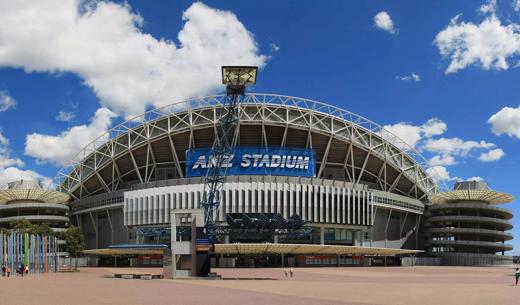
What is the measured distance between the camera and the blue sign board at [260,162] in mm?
129875

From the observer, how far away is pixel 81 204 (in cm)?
14712

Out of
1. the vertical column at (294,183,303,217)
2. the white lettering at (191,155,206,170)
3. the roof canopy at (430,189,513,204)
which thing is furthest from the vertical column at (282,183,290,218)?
the roof canopy at (430,189,513,204)

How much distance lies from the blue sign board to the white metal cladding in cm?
622

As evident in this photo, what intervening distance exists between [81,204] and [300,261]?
6096 centimetres

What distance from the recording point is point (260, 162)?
5128 inches

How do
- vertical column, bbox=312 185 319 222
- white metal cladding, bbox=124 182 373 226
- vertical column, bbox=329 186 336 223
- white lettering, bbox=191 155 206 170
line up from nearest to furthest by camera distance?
1. white metal cladding, bbox=124 182 373 226
2. vertical column, bbox=312 185 319 222
3. vertical column, bbox=329 186 336 223
4. white lettering, bbox=191 155 206 170

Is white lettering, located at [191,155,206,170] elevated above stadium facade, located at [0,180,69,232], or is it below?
above

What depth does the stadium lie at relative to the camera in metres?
123

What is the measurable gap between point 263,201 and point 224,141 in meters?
16.4

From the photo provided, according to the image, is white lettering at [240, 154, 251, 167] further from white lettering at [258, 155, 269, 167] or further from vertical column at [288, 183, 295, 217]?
vertical column at [288, 183, 295, 217]

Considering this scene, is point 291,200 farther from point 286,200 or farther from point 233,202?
point 233,202

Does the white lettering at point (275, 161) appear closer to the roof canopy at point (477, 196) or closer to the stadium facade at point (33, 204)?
the roof canopy at point (477, 196)

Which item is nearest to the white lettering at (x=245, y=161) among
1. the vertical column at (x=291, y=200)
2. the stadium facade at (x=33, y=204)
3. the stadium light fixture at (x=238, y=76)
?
the vertical column at (x=291, y=200)

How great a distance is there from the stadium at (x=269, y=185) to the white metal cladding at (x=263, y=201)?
0.21m
